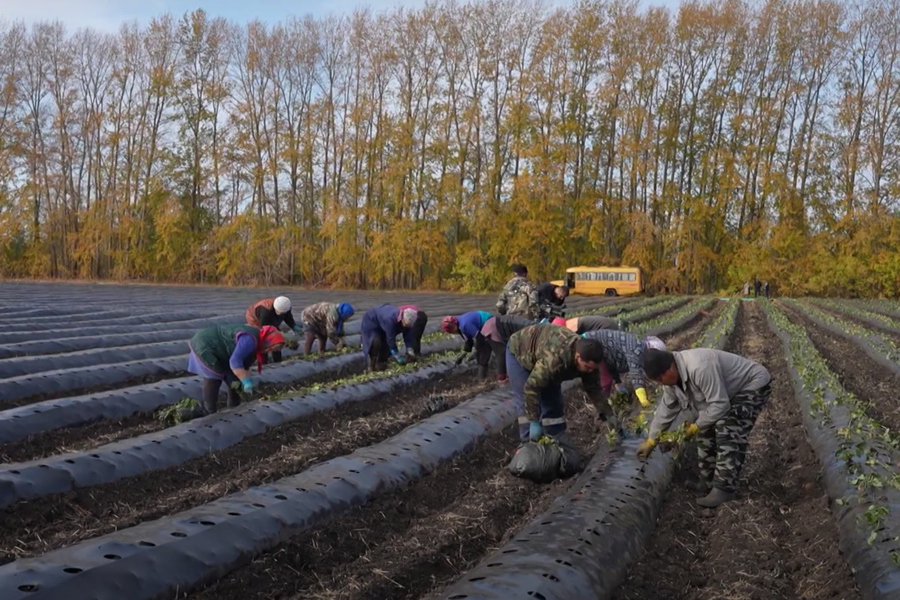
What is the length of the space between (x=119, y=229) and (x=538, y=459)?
46.5 meters

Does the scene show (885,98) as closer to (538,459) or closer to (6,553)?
(538,459)

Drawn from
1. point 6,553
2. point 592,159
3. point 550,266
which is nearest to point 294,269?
point 550,266

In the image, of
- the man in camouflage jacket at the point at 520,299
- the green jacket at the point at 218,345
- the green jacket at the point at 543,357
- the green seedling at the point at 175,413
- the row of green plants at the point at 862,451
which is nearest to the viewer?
the row of green plants at the point at 862,451

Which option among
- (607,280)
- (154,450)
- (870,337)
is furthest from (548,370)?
(607,280)

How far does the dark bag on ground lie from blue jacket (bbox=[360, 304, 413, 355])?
4.56 metres

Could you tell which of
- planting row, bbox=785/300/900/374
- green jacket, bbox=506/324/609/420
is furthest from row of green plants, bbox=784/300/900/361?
green jacket, bbox=506/324/609/420

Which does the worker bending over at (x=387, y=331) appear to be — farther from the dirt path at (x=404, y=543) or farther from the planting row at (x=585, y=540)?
the planting row at (x=585, y=540)

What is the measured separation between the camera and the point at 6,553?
441 centimetres

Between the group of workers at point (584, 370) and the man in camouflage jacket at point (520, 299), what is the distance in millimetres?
15

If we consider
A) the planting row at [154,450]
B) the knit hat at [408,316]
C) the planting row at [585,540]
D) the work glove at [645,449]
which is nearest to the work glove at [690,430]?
the work glove at [645,449]

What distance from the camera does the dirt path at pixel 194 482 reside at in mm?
4812

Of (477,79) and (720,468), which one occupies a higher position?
(477,79)

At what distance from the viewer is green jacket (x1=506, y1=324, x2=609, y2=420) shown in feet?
19.2

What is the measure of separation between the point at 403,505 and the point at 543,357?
161cm
